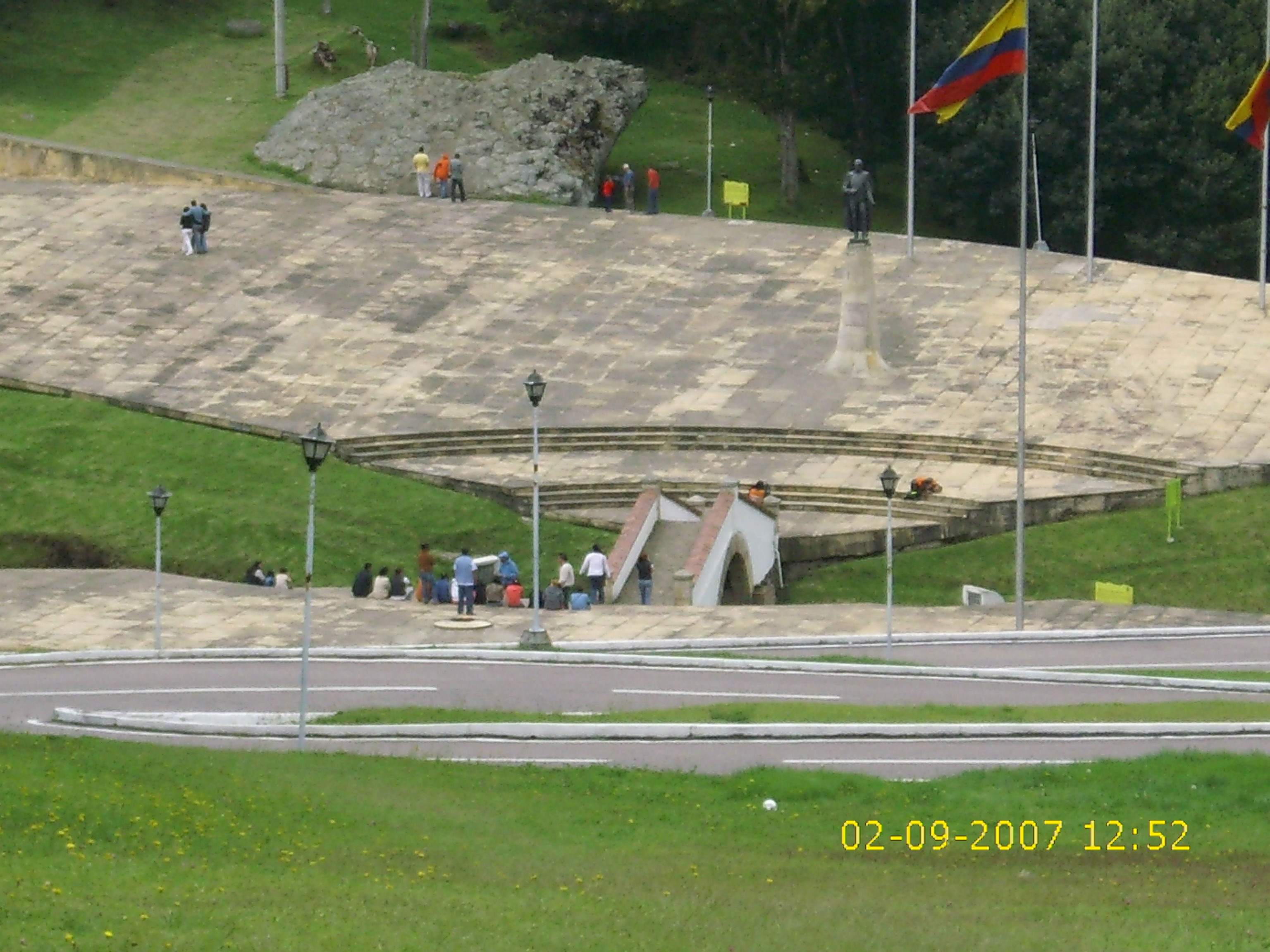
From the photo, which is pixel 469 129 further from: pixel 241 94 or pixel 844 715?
pixel 844 715

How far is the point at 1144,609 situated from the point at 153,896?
24142 mm

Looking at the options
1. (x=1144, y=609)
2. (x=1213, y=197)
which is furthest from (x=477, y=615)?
(x=1213, y=197)

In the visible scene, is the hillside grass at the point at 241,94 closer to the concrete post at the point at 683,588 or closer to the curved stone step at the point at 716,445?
the curved stone step at the point at 716,445

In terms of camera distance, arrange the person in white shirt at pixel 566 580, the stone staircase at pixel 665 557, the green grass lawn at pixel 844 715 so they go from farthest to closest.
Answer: the stone staircase at pixel 665 557 → the person in white shirt at pixel 566 580 → the green grass lawn at pixel 844 715

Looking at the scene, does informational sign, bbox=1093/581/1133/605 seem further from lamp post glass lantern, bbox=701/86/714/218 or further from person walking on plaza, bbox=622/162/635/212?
person walking on plaza, bbox=622/162/635/212

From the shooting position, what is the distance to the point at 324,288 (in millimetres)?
55219

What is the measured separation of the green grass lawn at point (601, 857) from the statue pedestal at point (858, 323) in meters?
25.6

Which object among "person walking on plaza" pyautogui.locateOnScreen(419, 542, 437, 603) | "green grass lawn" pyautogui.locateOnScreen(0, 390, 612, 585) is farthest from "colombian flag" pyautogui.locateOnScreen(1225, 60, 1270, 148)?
"person walking on plaza" pyautogui.locateOnScreen(419, 542, 437, 603)

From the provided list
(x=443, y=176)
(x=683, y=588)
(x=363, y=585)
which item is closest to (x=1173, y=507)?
(x=683, y=588)

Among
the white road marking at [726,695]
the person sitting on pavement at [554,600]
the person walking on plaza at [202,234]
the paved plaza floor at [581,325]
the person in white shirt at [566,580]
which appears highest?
the person walking on plaza at [202,234]

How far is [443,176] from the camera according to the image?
6062cm

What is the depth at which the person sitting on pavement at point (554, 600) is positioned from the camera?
1549 inches

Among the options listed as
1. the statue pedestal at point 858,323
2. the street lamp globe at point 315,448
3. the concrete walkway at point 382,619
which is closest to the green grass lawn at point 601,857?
the street lamp globe at point 315,448

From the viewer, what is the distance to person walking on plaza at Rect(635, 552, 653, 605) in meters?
41.0
